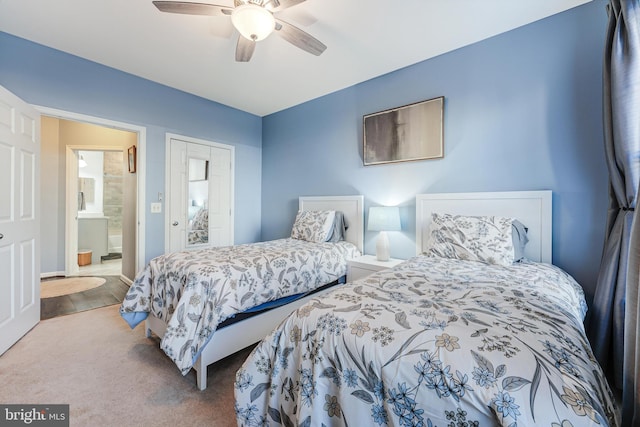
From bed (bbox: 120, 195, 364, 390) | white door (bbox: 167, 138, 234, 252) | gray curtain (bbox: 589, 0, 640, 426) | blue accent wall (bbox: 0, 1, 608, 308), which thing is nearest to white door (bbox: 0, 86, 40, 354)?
blue accent wall (bbox: 0, 1, 608, 308)

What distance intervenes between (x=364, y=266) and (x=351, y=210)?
82cm

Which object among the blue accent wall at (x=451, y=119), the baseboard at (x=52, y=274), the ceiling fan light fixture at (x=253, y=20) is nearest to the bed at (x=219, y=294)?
the blue accent wall at (x=451, y=119)

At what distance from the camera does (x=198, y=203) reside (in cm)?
365

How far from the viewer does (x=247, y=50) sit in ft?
6.91

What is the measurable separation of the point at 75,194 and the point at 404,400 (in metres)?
5.44

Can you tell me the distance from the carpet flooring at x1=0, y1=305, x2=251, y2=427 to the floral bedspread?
24 cm

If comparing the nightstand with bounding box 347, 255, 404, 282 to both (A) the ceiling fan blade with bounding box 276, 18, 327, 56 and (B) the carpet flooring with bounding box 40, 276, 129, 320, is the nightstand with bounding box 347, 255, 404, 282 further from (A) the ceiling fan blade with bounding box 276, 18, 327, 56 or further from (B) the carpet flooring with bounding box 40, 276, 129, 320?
(B) the carpet flooring with bounding box 40, 276, 129, 320

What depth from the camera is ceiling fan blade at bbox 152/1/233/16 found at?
1.64 meters

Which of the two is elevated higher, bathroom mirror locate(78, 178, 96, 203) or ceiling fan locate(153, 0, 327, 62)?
ceiling fan locate(153, 0, 327, 62)

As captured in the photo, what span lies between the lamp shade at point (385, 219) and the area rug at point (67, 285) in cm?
389

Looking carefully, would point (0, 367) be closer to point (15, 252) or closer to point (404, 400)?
point (15, 252)

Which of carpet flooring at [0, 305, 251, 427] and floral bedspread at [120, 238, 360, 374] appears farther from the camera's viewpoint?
floral bedspread at [120, 238, 360, 374]

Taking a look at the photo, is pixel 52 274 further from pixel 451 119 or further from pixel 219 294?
pixel 451 119

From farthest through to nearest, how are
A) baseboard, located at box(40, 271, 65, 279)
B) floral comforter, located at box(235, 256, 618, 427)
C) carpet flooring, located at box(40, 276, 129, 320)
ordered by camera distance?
baseboard, located at box(40, 271, 65, 279), carpet flooring, located at box(40, 276, 129, 320), floral comforter, located at box(235, 256, 618, 427)
